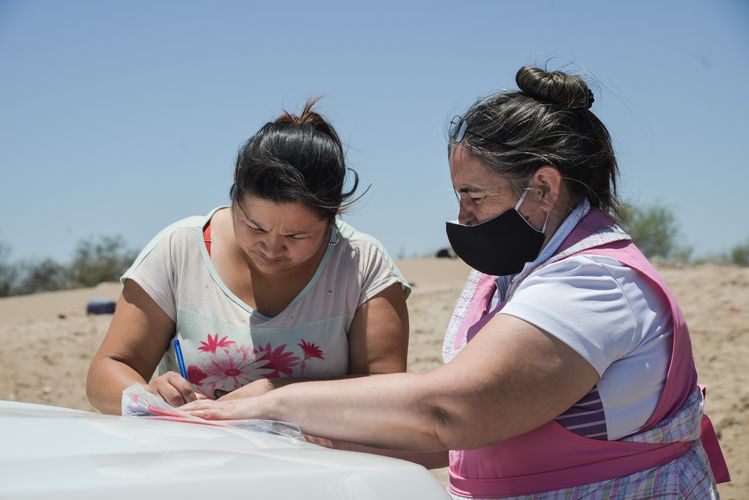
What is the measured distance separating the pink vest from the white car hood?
581 mm

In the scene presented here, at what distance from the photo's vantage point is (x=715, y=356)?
7.58m

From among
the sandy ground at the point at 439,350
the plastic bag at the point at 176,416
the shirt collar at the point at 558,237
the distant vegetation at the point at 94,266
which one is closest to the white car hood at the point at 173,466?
the plastic bag at the point at 176,416

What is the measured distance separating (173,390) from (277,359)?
0.52 metres

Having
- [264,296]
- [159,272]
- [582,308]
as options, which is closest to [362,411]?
[582,308]

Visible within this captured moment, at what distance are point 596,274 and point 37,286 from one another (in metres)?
25.5

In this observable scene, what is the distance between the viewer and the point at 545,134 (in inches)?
86.7

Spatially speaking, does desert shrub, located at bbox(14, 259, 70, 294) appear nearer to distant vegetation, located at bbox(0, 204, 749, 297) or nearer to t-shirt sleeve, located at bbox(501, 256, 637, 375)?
distant vegetation, located at bbox(0, 204, 749, 297)

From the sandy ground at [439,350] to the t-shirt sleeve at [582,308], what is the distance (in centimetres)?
338

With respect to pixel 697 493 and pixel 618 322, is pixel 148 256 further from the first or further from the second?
pixel 697 493

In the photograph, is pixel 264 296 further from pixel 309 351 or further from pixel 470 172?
pixel 470 172

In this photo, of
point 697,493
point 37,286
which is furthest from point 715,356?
point 37,286

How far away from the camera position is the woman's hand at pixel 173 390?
7.55ft

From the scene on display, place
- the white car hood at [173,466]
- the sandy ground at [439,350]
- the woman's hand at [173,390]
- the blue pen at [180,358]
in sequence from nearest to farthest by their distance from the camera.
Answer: the white car hood at [173,466] → the woman's hand at [173,390] → the blue pen at [180,358] → the sandy ground at [439,350]

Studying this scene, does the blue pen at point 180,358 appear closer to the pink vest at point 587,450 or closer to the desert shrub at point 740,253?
the pink vest at point 587,450
